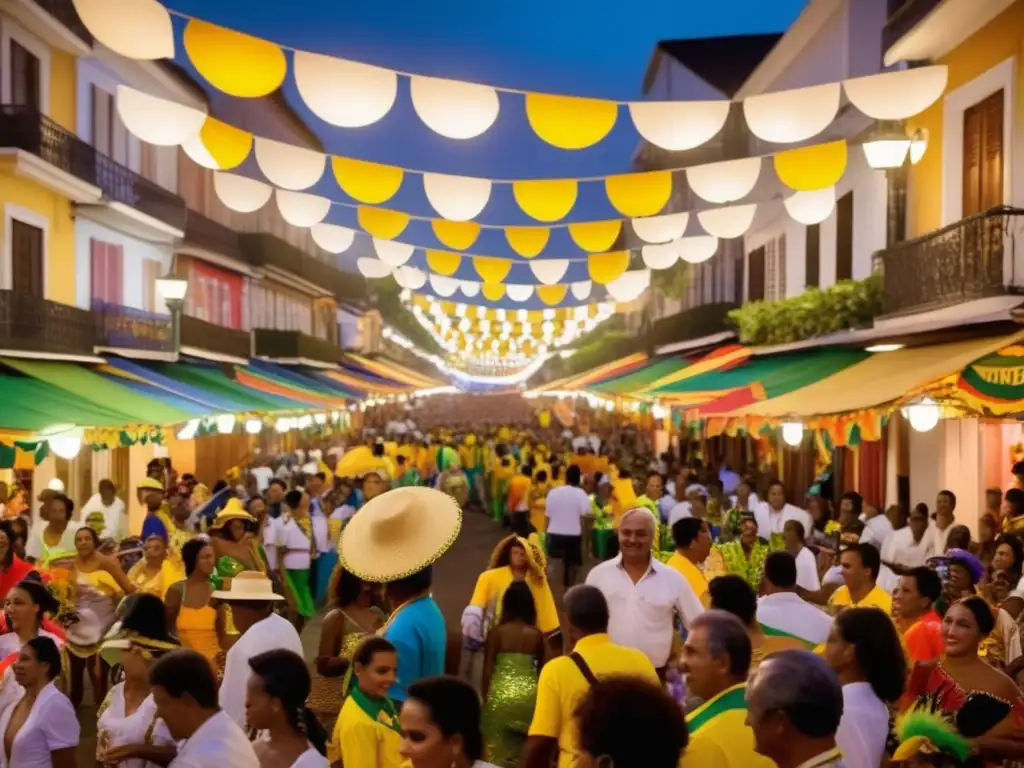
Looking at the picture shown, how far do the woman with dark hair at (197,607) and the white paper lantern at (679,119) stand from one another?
5084 millimetres

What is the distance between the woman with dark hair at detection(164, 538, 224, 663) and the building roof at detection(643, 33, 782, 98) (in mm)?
32633

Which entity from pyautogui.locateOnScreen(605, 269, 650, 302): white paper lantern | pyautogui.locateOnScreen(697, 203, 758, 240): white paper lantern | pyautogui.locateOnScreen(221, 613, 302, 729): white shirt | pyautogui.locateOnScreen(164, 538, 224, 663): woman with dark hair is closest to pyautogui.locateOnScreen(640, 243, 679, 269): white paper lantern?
pyautogui.locateOnScreen(605, 269, 650, 302): white paper lantern

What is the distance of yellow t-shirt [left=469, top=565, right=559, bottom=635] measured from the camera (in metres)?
6.99

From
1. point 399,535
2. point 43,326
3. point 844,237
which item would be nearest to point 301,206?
point 43,326

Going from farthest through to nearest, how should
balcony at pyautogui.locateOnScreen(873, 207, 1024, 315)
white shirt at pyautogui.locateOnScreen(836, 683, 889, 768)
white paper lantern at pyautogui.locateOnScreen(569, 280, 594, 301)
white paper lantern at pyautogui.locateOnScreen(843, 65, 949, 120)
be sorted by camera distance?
white paper lantern at pyautogui.locateOnScreen(569, 280, 594, 301) → balcony at pyautogui.locateOnScreen(873, 207, 1024, 315) → white paper lantern at pyautogui.locateOnScreen(843, 65, 949, 120) → white shirt at pyautogui.locateOnScreen(836, 683, 889, 768)

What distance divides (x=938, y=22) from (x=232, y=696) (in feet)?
35.4

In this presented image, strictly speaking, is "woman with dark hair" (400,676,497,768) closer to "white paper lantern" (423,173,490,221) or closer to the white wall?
"white paper lantern" (423,173,490,221)

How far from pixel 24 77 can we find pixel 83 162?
1.78 m

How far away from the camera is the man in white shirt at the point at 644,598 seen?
6434 mm

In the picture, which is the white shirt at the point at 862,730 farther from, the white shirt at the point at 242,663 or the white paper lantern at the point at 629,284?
the white paper lantern at the point at 629,284

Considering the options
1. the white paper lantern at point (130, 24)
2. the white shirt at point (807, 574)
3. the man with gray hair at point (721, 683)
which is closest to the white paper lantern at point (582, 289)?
the white shirt at point (807, 574)

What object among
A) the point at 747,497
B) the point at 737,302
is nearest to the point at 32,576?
the point at 747,497

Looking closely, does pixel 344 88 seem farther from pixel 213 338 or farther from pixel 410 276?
pixel 213 338

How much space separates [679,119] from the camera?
1013 centimetres
